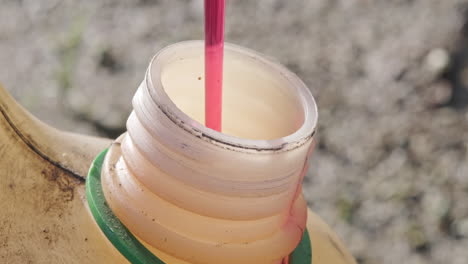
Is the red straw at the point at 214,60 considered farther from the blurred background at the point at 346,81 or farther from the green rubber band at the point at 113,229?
the blurred background at the point at 346,81

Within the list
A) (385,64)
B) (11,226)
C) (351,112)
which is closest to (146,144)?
(11,226)

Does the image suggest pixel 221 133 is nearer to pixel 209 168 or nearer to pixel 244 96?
pixel 209 168

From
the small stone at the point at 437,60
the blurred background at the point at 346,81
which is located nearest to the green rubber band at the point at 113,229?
the blurred background at the point at 346,81

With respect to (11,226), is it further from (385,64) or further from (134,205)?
(385,64)

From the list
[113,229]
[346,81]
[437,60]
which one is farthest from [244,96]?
[437,60]

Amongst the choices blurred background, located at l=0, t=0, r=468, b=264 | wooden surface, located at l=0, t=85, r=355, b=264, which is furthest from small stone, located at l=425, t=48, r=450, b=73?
wooden surface, located at l=0, t=85, r=355, b=264

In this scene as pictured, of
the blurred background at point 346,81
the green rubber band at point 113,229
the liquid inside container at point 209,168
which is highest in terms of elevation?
the liquid inside container at point 209,168

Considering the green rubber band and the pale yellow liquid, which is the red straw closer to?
the pale yellow liquid
